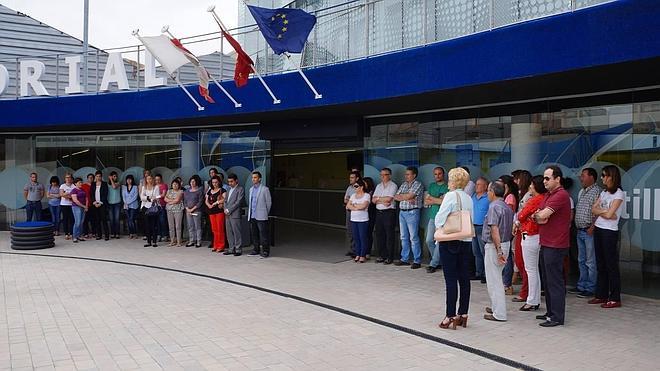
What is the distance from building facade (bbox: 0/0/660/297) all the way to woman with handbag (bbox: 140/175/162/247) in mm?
1153

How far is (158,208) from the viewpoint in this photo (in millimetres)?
14039

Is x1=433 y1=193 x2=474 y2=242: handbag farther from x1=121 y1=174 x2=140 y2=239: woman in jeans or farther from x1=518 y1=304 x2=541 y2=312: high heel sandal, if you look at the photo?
x1=121 y1=174 x2=140 y2=239: woman in jeans

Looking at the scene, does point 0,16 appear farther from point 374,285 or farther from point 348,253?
point 374,285

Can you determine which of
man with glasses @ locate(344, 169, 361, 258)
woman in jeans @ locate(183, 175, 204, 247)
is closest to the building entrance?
man with glasses @ locate(344, 169, 361, 258)

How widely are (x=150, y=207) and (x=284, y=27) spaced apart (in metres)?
6.58

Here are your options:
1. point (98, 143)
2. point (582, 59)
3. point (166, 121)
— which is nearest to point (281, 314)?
point (582, 59)

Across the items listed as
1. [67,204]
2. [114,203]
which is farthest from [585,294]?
[67,204]

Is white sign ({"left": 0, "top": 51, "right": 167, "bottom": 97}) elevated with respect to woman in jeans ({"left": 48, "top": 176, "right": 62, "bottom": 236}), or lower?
elevated

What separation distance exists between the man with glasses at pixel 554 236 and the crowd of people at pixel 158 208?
683 cm

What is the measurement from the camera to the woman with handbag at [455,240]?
6.23 m

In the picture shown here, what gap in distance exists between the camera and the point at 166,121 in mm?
14156

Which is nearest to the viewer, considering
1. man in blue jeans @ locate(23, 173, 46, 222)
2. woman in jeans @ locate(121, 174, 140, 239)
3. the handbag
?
the handbag

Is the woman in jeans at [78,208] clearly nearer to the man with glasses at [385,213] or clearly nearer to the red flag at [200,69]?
the red flag at [200,69]

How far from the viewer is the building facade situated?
23.5 feet
